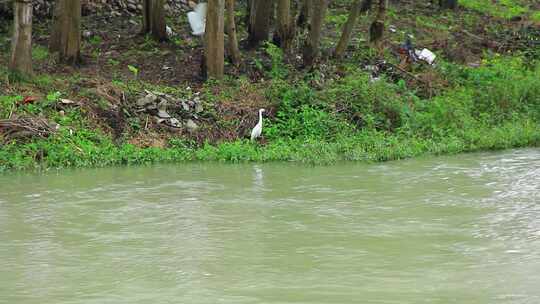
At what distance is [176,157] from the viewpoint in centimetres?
1417

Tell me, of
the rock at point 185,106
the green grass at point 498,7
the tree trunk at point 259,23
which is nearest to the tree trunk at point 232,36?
the tree trunk at point 259,23

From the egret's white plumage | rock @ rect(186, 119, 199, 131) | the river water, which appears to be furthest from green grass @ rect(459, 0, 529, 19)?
the river water

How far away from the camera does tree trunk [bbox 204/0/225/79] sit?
55.0 ft

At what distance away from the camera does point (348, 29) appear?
18547 mm

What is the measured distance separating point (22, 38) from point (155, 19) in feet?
15.7

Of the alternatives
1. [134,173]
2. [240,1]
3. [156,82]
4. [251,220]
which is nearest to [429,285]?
[251,220]

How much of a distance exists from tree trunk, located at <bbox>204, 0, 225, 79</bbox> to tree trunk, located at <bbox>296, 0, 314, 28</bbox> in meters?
5.37

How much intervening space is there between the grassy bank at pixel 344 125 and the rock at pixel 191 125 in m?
0.30

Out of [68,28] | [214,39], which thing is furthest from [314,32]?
[68,28]

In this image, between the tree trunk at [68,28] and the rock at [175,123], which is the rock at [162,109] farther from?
the tree trunk at [68,28]

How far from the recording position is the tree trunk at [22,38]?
50.3 feet

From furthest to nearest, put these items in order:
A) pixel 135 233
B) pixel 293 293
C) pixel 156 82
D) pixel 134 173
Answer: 1. pixel 156 82
2. pixel 134 173
3. pixel 135 233
4. pixel 293 293

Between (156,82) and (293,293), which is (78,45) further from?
(293,293)

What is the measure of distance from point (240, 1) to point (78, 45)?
353 inches
